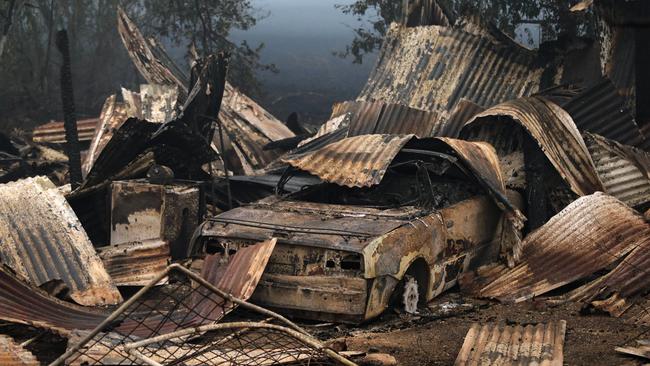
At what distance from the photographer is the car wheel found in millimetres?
8352

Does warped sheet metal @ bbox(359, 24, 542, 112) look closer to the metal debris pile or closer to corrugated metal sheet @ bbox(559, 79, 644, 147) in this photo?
the metal debris pile

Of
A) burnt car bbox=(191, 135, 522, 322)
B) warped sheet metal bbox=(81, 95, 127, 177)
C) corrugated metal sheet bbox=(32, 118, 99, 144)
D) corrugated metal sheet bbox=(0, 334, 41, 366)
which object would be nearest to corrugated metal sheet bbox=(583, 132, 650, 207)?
burnt car bbox=(191, 135, 522, 322)

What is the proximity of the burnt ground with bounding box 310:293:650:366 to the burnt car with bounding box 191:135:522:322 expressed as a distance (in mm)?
198

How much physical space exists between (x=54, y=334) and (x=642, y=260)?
550cm

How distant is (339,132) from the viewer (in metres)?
14.2

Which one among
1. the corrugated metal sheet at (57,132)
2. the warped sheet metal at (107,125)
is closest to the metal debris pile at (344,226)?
the warped sheet metal at (107,125)

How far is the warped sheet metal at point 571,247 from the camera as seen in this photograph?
9320 millimetres

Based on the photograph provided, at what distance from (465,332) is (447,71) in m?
7.97

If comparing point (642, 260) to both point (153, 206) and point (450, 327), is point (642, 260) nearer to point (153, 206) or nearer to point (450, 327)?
point (450, 327)

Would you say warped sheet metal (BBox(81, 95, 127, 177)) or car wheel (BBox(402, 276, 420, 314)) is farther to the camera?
warped sheet metal (BBox(81, 95, 127, 177))

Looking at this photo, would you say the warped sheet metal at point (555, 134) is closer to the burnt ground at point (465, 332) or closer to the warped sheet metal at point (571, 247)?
the warped sheet metal at point (571, 247)

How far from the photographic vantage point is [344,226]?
8312 mm

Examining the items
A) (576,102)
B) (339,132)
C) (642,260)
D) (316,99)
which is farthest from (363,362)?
(316,99)

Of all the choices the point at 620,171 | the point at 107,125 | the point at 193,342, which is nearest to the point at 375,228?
the point at 193,342
